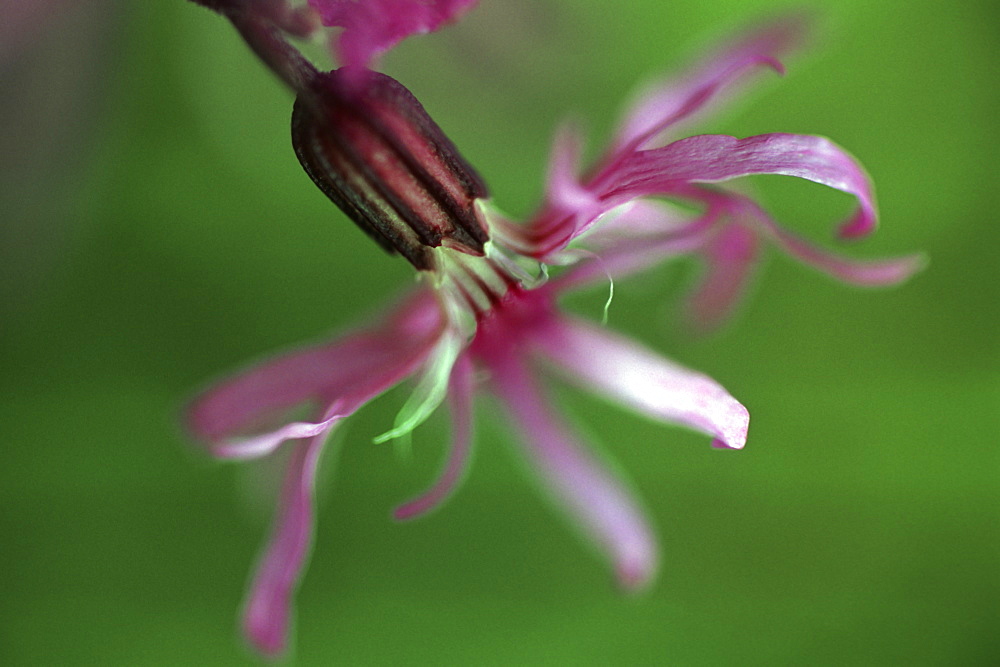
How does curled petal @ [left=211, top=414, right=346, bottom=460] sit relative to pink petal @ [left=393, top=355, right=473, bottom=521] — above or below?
above

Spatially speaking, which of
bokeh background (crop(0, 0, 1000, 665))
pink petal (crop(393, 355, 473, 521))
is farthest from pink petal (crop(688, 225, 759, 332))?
bokeh background (crop(0, 0, 1000, 665))

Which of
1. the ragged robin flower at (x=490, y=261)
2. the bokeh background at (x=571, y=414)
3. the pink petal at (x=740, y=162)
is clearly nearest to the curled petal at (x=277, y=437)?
the ragged robin flower at (x=490, y=261)

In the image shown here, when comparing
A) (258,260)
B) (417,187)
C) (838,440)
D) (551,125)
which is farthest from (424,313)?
(838,440)

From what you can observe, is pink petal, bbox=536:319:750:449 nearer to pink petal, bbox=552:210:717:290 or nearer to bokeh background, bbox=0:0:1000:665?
pink petal, bbox=552:210:717:290

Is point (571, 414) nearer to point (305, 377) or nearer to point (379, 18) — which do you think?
point (305, 377)

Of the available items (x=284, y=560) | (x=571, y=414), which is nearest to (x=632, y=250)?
(x=284, y=560)

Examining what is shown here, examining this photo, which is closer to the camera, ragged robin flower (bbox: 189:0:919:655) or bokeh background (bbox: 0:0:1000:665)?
ragged robin flower (bbox: 189:0:919:655)
